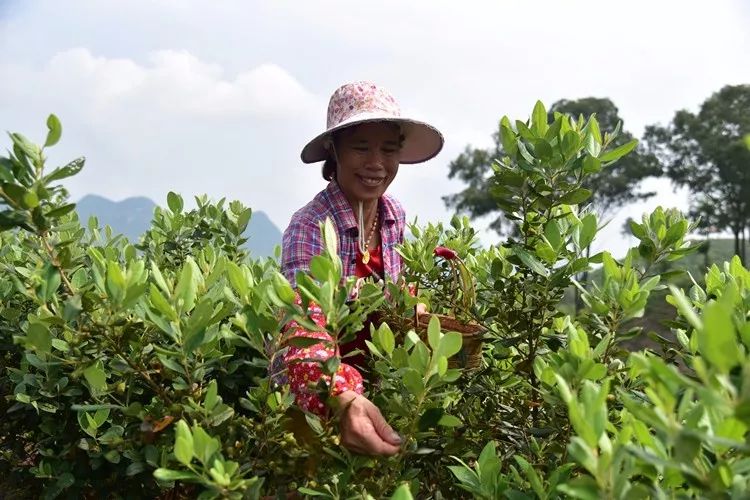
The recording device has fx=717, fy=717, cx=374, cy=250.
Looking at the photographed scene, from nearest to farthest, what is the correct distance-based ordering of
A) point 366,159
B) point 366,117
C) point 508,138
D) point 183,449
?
point 183,449
point 508,138
point 366,117
point 366,159

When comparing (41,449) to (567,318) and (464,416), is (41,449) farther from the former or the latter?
(567,318)

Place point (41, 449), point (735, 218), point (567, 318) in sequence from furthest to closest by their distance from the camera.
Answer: point (735, 218), point (41, 449), point (567, 318)

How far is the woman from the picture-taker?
8.15 ft

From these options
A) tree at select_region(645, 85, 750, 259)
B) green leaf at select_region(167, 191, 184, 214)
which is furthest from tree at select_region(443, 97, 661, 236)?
green leaf at select_region(167, 191, 184, 214)

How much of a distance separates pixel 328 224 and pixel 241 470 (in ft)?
1.71

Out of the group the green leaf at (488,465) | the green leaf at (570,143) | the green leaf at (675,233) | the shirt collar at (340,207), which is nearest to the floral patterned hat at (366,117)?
the shirt collar at (340,207)

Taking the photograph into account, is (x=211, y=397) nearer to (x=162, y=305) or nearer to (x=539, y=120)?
(x=162, y=305)

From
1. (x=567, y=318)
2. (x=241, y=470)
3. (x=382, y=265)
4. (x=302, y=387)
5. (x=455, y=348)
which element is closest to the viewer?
(x=455, y=348)

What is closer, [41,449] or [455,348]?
A: [455,348]

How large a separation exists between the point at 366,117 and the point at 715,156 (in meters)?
41.1

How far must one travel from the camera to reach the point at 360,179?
2645 mm

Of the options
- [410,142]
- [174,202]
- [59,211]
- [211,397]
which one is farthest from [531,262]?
[174,202]

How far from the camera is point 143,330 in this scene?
1.73m

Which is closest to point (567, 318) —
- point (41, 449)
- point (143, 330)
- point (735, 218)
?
point (143, 330)
